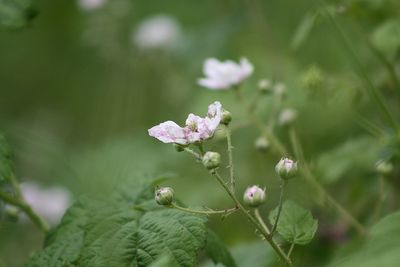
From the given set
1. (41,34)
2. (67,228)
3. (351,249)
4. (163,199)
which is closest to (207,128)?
(163,199)

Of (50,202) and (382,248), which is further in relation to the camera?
(50,202)

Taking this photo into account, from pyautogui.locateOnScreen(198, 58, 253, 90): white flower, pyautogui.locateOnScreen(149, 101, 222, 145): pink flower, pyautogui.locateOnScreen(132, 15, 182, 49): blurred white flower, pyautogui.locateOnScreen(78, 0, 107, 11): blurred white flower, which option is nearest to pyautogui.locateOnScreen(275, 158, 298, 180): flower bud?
pyautogui.locateOnScreen(149, 101, 222, 145): pink flower

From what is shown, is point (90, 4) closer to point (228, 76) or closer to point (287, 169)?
point (228, 76)

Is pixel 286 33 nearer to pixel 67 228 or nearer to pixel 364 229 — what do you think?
pixel 364 229

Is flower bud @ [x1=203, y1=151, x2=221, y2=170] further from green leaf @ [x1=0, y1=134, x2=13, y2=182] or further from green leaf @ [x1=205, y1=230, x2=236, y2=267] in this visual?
green leaf @ [x1=0, y1=134, x2=13, y2=182]

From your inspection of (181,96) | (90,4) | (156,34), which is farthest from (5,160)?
(156,34)

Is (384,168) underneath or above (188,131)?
underneath
